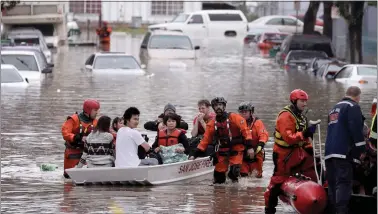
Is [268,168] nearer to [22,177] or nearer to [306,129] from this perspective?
[22,177]

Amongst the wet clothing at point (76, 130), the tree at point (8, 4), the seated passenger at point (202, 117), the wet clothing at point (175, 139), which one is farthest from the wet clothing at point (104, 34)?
the wet clothing at point (175, 139)

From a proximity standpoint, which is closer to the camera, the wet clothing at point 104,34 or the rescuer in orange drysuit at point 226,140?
the rescuer in orange drysuit at point 226,140

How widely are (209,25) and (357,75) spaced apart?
3089 centimetres

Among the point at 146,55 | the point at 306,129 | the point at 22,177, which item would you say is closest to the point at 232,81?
→ the point at 146,55

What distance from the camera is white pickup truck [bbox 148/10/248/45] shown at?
225ft

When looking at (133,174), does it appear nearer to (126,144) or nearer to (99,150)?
(126,144)

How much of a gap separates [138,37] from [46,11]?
1522cm

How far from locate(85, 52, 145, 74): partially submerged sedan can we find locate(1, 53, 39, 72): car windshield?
10.2 ft

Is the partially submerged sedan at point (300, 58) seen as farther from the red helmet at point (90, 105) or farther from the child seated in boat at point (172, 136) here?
the red helmet at point (90, 105)

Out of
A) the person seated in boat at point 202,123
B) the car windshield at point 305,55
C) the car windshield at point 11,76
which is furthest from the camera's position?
the car windshield at point 305,55

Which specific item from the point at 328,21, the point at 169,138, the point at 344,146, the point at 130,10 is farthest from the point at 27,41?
the point at 344,146

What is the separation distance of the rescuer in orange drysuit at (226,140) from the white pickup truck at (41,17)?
3871 cm

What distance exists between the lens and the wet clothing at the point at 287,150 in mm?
13766

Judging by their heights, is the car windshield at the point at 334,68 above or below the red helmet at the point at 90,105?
below
